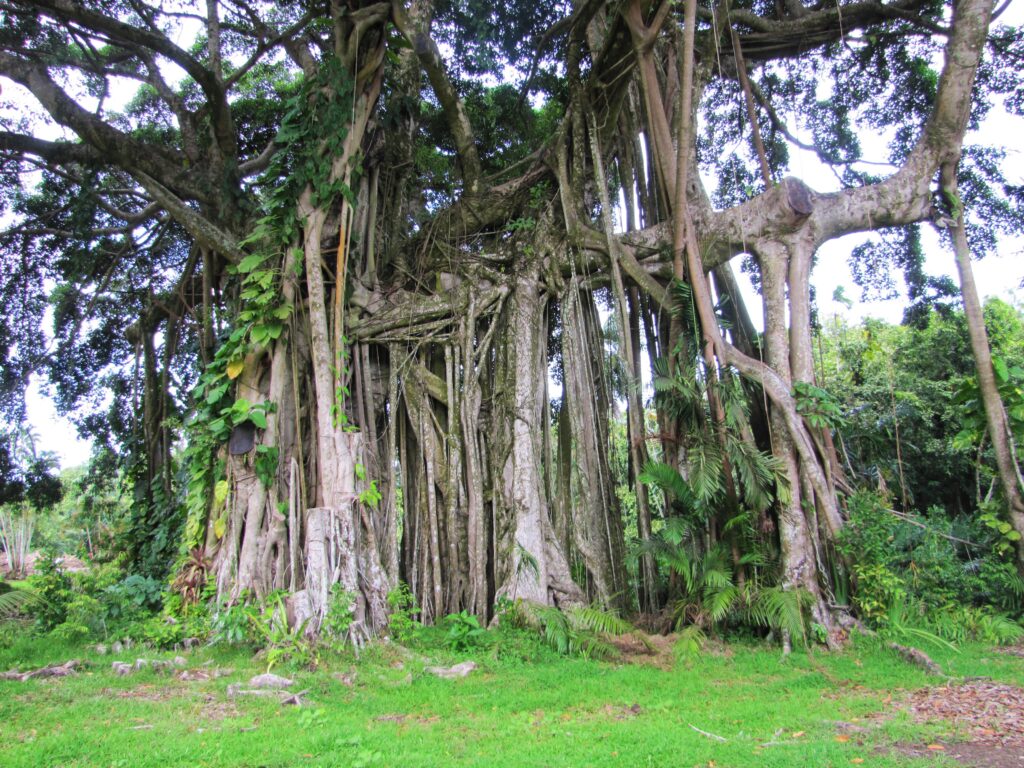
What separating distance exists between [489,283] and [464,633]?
356 cm

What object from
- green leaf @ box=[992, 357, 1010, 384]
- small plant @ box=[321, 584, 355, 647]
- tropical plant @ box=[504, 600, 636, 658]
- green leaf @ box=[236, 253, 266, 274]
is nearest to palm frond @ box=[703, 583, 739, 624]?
tropical plant @ box=[504, 600, 636, 658]

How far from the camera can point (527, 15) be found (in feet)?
29.1

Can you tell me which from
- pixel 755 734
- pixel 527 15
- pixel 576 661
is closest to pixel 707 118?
pixel 527 15

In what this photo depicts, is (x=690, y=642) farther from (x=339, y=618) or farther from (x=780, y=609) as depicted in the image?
(x=339, y=618)

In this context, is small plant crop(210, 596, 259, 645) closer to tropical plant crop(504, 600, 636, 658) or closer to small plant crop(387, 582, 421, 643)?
small plant crop(387, 582, 421, 643)

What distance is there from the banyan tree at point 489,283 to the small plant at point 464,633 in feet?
1.45

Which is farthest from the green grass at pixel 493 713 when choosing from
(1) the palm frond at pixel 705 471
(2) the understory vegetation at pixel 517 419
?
(1) the palm frond at pixel 705 471

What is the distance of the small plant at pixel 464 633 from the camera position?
5.50 m

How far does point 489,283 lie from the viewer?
7547 mm

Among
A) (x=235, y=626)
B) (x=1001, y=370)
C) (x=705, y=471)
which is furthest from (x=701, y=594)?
(x=235, y=626)

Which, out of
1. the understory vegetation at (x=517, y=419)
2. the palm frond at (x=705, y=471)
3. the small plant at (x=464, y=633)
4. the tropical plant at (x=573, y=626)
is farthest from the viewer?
the palm frond at (x=705, y=471)

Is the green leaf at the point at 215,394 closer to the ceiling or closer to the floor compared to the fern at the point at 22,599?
closer to the ceiling

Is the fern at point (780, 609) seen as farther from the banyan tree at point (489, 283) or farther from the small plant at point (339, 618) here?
the small plant at point (339, 618)

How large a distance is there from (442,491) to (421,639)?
1574 millimetres
